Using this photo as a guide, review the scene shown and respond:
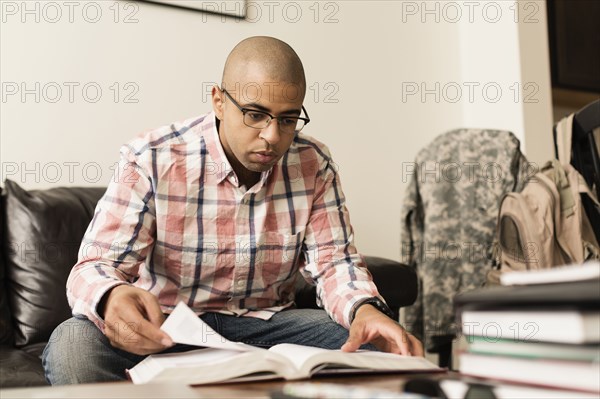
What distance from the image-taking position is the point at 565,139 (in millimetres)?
2080

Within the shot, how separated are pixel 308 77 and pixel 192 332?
65.8 inches

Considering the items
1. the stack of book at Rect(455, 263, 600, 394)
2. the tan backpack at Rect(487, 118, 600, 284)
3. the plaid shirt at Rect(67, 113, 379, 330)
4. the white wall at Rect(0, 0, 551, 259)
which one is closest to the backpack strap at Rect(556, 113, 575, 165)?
the tan backpack at Rect(487, 118, 600, 284)

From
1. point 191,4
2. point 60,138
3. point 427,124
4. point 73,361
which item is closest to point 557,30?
point 427,124

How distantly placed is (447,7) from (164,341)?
236cm

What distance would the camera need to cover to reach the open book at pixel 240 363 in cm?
78

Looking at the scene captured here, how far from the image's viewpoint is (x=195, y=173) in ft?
4.58

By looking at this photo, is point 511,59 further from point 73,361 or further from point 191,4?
point 73,361

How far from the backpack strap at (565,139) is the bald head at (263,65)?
3.47 ft

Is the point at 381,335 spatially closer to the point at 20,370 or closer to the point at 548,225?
the point at 20,370

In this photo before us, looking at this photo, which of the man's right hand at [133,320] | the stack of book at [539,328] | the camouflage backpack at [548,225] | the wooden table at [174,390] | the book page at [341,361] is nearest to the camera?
the stack of book at [539,328]

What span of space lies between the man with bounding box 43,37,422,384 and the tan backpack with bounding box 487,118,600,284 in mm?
736

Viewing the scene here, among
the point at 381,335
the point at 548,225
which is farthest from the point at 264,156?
the point at 548,225

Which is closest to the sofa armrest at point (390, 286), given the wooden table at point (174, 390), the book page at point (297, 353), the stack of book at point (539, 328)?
the book page at point (297, 353)

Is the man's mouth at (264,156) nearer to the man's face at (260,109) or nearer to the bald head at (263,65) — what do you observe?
the man's face at (260,109)
